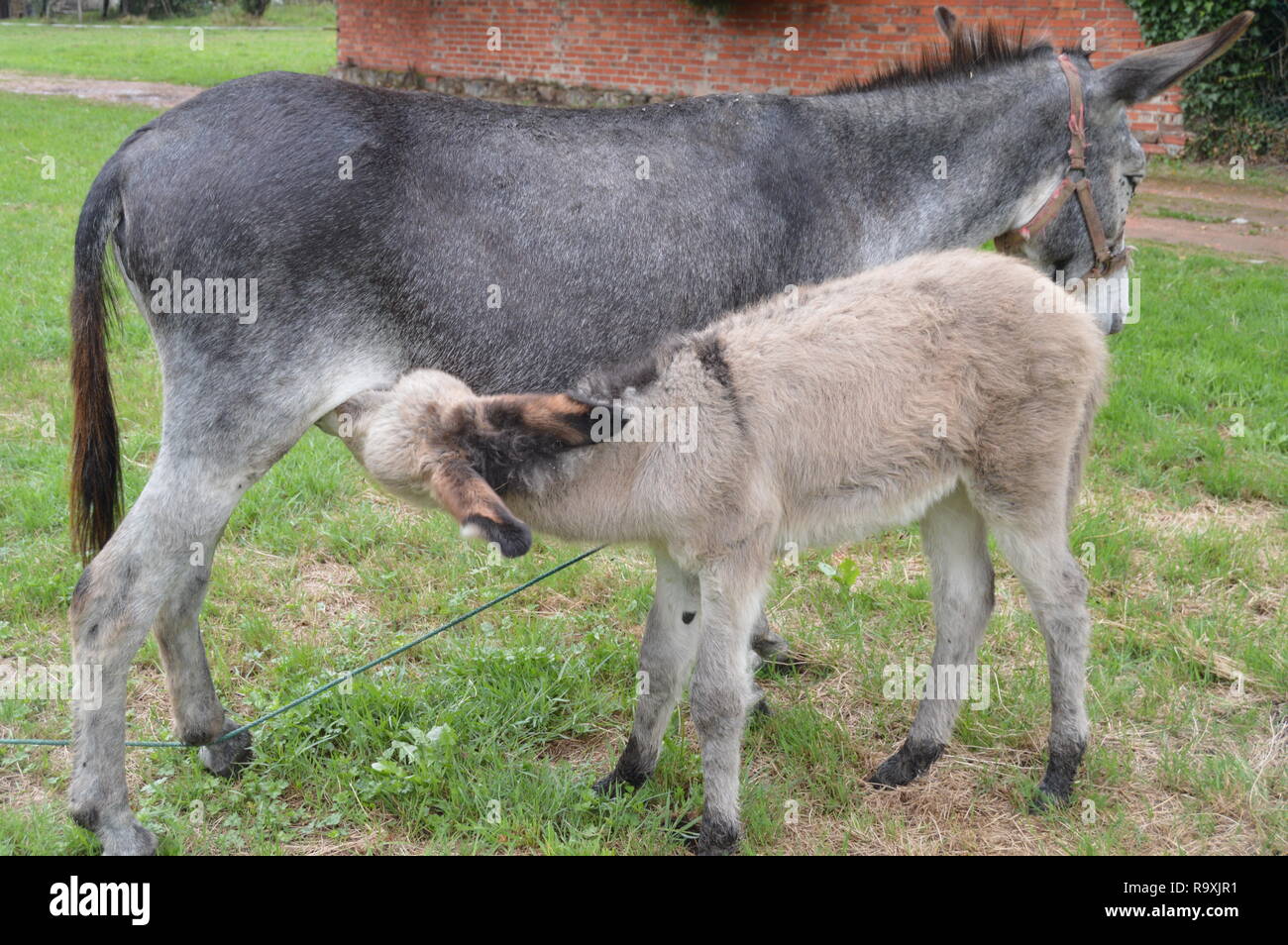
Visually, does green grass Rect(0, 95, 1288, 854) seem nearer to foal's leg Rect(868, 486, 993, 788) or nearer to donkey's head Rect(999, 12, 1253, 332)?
foal's leg Rect(868, 486, 993, 788)

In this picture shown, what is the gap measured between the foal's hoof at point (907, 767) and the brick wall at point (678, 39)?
1074 cm

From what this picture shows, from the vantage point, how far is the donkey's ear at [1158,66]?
14.1 feet

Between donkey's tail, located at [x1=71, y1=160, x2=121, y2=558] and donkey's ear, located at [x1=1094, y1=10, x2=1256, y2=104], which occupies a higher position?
donkey's ear, located at [x1=1094, y1=10, x2=1256, y2=104]

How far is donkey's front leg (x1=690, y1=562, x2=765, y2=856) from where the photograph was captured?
3.34 meters

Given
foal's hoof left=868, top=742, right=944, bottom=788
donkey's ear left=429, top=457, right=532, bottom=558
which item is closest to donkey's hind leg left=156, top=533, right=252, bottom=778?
donkey's ear left=429, top=457, right=532, bottom=558

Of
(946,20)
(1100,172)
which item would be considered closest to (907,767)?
(1100,172)

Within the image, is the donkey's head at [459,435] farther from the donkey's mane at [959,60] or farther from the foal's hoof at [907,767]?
the donkey's mane at [959,60]

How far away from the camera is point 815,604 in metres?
5.06

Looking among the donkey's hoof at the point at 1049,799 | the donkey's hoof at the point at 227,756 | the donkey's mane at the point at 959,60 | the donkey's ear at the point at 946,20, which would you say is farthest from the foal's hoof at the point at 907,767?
the donkey's ear at the point at 946,20

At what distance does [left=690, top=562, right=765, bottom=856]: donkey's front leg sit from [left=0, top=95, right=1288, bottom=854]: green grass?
184 mm

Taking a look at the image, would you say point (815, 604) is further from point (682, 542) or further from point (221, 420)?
point (221, 420)

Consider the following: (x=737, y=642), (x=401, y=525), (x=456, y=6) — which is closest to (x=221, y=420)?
(x=737, y=642)

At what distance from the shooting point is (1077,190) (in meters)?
4.44

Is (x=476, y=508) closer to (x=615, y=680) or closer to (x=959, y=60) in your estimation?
(x=615, y=680)
